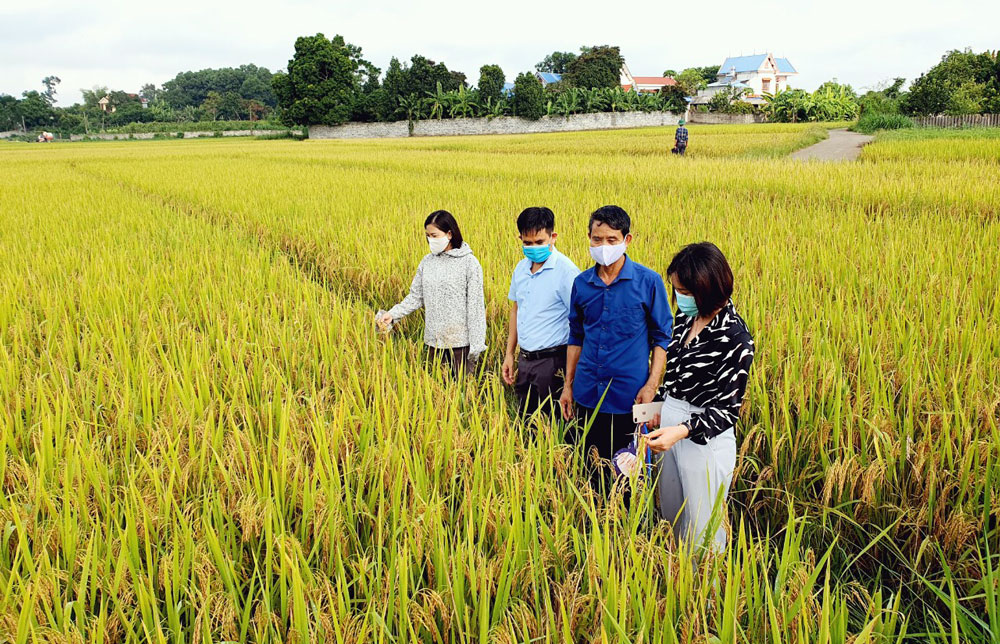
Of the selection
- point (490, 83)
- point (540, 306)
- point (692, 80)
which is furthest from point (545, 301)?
point (692, 80)

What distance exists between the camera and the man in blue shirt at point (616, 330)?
195cm

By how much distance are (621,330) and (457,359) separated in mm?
973

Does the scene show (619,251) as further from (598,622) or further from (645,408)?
(598,622)

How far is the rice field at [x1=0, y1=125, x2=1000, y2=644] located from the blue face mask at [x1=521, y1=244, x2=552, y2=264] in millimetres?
508

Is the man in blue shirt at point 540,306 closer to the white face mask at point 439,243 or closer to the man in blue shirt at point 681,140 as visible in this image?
the white face mask at point 439,243

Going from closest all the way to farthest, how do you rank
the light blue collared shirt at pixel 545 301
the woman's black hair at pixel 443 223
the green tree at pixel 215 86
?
the light blue collared shirt at pixel 545 301, the woman's black hair at pixel 443 223, the green tree at pixel 215 86

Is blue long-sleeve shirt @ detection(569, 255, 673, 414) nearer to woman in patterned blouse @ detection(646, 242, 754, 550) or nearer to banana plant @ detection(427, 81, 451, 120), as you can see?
woman in patterned blouse @ detection(646, 242, 754, 550)

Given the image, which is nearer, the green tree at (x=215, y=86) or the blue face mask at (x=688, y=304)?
the blue face mask at (x=688, y=304)

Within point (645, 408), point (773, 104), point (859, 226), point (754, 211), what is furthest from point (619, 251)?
point (773, 104)

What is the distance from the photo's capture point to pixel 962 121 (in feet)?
70.5

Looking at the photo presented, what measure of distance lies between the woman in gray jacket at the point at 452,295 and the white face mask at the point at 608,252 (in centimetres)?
74

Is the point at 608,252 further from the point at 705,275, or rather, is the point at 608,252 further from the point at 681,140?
the point at 681,140

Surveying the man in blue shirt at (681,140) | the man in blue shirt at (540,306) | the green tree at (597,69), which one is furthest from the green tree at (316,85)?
the man in blue shirt at (540,306)

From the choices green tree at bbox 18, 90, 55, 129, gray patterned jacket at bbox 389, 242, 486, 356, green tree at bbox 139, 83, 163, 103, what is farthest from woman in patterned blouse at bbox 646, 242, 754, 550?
green tree at bbox 139, 83, 163, 103
